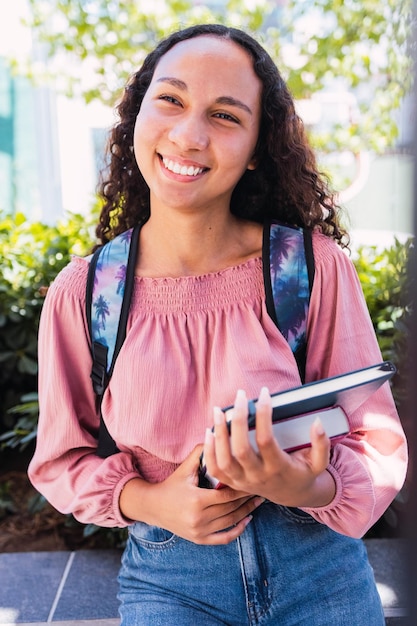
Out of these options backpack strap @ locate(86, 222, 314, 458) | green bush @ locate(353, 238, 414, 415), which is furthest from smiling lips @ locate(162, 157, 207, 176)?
green bush @ locate(353, 238, 414, 415)

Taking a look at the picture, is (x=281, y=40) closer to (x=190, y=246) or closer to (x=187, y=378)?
(x=190, y=246)

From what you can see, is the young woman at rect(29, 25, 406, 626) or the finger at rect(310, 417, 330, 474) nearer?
the finger at rect(310, 417, 330, 474)

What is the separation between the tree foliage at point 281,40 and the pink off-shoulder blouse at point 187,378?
3.02m

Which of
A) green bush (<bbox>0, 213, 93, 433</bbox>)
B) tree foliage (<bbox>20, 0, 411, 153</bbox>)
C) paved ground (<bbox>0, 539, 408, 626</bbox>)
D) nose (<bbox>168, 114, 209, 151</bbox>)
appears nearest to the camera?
nose (<bbox>168, 114, 209, 151</bbox>)

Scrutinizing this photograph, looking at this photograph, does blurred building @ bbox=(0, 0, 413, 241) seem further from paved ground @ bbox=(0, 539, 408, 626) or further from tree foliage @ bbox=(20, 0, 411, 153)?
paved ground @ bbox=(0, 539, 408, 626)

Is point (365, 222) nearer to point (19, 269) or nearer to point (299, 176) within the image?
point (19, 269)

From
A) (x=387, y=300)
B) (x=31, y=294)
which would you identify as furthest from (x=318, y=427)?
(x=31, y=294)

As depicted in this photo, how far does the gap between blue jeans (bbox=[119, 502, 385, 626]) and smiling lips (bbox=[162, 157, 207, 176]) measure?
71 cm

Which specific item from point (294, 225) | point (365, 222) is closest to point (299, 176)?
point (294, 225)

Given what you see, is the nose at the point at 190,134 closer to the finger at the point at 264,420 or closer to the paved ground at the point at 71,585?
the finger at the point at 264,420

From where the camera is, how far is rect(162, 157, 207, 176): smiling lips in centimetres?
153

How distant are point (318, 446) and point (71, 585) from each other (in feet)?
4.70

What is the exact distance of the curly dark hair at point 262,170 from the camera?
5.45 ft

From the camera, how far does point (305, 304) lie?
159 centimetres
